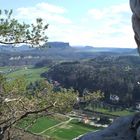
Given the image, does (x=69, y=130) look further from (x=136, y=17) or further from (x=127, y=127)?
(x=136, y=17)

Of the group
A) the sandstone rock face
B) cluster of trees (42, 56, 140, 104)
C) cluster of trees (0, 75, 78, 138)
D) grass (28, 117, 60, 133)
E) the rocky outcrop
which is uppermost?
the sandstone rock face

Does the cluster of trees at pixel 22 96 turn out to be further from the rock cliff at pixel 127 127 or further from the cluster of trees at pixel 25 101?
the rock cliff at pixel 127 127

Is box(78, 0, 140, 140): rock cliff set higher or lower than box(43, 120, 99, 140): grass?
higher

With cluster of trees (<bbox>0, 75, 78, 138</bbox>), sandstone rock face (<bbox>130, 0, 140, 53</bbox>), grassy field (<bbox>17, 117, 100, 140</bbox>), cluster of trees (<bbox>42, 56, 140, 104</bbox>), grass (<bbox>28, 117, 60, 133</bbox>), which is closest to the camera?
sandstone rock face (<bbox>130, 0, 140, 53</bbox>)

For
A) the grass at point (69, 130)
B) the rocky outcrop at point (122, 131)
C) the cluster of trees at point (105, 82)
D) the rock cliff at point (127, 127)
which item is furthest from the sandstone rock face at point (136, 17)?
the cluster of trees at point (105, 82)

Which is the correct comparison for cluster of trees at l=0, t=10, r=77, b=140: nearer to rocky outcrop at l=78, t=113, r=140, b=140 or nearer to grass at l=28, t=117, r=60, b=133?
rocky outcrop at l=78, t=113, r=140, b=140

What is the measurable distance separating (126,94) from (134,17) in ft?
384

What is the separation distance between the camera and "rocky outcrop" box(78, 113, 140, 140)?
7.26m

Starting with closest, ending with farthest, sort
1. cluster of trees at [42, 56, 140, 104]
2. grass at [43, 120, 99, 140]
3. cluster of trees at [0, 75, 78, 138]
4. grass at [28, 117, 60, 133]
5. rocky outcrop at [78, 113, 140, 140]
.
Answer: rocky outcrop at [78, 113, 140, 140] < cluster of trees at [0, 75, 78, 138] < grass at [43, 120, 99, 140] < grass at [28, 117, 60, 133] < cluster of trees at [42, 56, 140, 104]

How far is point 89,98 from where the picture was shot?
786 inches

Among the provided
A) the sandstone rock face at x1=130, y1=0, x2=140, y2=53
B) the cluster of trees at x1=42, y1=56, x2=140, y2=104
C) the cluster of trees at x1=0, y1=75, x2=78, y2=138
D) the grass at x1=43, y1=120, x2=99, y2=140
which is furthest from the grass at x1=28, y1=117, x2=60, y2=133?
the sandstone rock face at x1=130, y1=0, x2=140, y2=53

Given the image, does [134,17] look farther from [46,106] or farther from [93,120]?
[93,120]

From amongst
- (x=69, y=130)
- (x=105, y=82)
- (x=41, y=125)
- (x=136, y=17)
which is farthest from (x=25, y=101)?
A: (x=105, y=82)

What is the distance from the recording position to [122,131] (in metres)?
7.44
